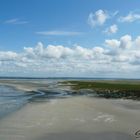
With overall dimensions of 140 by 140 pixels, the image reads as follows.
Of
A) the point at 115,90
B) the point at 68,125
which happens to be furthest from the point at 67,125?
the point at 115,90

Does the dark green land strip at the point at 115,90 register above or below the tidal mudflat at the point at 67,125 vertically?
above

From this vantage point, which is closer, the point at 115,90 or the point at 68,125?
the point at 68,125

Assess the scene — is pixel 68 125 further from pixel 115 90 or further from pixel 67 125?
pixel 115 90

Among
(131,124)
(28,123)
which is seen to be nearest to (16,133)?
(28,123)

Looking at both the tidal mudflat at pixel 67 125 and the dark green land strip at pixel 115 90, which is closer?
the tidal mudflat at pixel 67 125

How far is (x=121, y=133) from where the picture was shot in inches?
635

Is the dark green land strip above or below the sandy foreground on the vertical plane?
above

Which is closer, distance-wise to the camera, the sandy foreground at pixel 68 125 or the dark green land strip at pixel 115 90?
the sandy foreground at pixel 68 125

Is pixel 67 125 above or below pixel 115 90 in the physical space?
below

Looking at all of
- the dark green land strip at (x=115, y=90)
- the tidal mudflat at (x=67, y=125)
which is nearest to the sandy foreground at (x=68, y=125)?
the tidal mudflat at (x=67, y=125)

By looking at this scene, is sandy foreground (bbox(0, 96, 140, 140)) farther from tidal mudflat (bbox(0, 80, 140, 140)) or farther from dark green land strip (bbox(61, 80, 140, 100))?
dark green land strip (bbox(61, 80, 140, 100))

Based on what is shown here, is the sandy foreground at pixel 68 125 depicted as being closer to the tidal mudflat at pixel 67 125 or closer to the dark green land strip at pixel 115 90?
the tidal mudflat at pixel 67 125

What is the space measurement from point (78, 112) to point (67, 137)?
906cm

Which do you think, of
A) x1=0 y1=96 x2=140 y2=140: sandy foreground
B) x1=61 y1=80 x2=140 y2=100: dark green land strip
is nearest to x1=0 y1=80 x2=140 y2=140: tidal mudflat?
x1=0 y1=96 x2=140 y2=140: sandy foreground
